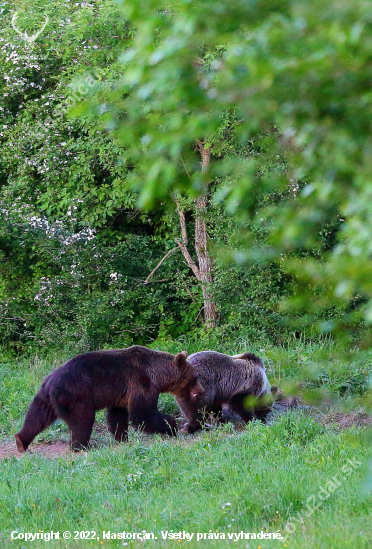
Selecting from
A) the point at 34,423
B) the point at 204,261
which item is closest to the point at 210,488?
the point at 34,423

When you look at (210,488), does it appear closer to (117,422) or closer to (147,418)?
(147,418)

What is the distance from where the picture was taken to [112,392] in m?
9.45

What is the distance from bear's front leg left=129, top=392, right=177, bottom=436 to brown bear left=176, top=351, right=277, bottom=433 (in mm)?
637

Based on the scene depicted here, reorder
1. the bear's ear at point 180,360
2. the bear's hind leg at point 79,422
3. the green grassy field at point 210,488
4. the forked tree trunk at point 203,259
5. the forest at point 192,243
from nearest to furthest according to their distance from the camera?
the forest at point 192,243 → the green grassy field at point 210,488 → the bear's hind leg at point 79,422 → the bear's ear at point 180,360 → the forked tree trunk at point 203,259

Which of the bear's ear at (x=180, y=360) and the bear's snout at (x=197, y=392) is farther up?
the bear's ear at (x=180, y=360)

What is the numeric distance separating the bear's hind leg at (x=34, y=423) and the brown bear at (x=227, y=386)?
2042mm

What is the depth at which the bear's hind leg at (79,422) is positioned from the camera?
9047 mm

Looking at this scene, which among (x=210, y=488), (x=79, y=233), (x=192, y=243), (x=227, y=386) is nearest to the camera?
(x=210, y=488)

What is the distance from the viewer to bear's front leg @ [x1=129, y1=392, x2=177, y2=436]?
956 cm

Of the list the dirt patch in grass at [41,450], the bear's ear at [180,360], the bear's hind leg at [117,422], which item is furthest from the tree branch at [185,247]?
the dirt patch in grass at [41,450]

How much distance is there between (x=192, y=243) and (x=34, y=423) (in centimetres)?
876

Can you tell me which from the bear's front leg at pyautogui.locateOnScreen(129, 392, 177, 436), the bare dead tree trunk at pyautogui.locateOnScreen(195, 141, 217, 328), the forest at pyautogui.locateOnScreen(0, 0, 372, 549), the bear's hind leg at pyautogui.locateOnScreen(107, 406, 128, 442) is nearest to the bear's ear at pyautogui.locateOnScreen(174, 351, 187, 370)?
the bear's front leg at pyautogui.locateOnScreen(129, 392, 177, 436)

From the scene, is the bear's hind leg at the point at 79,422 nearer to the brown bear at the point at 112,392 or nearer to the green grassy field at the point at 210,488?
the brown bear at the point at 112,392

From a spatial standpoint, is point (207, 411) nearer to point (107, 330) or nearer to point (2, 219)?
point (107, 330)
